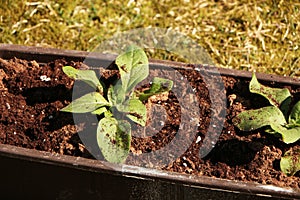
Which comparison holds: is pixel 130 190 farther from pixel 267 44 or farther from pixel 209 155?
pixel 267 44

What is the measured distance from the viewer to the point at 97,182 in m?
1.85

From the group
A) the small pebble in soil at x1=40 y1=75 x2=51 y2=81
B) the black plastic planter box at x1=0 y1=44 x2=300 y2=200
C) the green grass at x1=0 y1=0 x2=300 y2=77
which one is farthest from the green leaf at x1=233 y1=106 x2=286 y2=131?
the green grass at x1=0 y1=0 x2=300 y2=77

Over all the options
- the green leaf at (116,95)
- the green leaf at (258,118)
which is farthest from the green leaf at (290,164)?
the green leaf at (116,95)

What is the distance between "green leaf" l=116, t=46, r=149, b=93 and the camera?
77.4 inches

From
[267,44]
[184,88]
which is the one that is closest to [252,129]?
[184,88]

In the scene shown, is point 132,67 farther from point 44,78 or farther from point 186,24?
point 186,24

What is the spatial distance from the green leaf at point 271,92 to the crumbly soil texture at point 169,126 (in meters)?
0.05

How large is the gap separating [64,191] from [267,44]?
1302mm

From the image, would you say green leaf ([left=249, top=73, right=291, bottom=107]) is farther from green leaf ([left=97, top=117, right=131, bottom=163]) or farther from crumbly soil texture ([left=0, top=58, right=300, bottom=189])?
green leaf ([left=97, top=117, right=131, bottom=163])

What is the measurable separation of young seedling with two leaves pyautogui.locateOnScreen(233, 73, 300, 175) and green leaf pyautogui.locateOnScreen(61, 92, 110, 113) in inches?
16.7

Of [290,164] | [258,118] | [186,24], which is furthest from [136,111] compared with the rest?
Answer: [186,24]

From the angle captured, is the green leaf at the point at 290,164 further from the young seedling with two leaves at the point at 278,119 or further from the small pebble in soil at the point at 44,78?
the small pebble in soil at the point at 44,78

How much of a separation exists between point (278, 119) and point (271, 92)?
0.13m

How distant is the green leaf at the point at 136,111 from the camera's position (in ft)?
6.20
